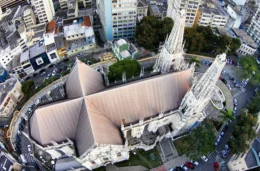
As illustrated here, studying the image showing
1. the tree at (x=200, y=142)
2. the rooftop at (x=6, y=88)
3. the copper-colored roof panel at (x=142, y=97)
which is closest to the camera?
the copper-colored roof panel at (x=142, y=97)

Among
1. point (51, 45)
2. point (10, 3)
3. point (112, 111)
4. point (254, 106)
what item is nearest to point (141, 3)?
point (51, 45)

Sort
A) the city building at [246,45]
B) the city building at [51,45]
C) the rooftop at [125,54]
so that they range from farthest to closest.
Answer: the city building at [246,45]
the city building at [51,45]
the rooftop at [125,54]

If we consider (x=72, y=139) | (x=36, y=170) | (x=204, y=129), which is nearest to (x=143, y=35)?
(x=204, y=129)

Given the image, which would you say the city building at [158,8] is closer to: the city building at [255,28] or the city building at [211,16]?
the city building at [211,16]

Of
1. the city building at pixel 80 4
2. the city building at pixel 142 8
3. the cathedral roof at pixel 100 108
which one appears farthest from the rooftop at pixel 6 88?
the city building at pixel 142 8

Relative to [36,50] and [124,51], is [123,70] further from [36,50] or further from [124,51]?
[36,50]

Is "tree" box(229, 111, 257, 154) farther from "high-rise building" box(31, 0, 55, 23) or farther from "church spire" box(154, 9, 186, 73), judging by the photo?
"high-rise building" box(31, 0, 55, 23)
